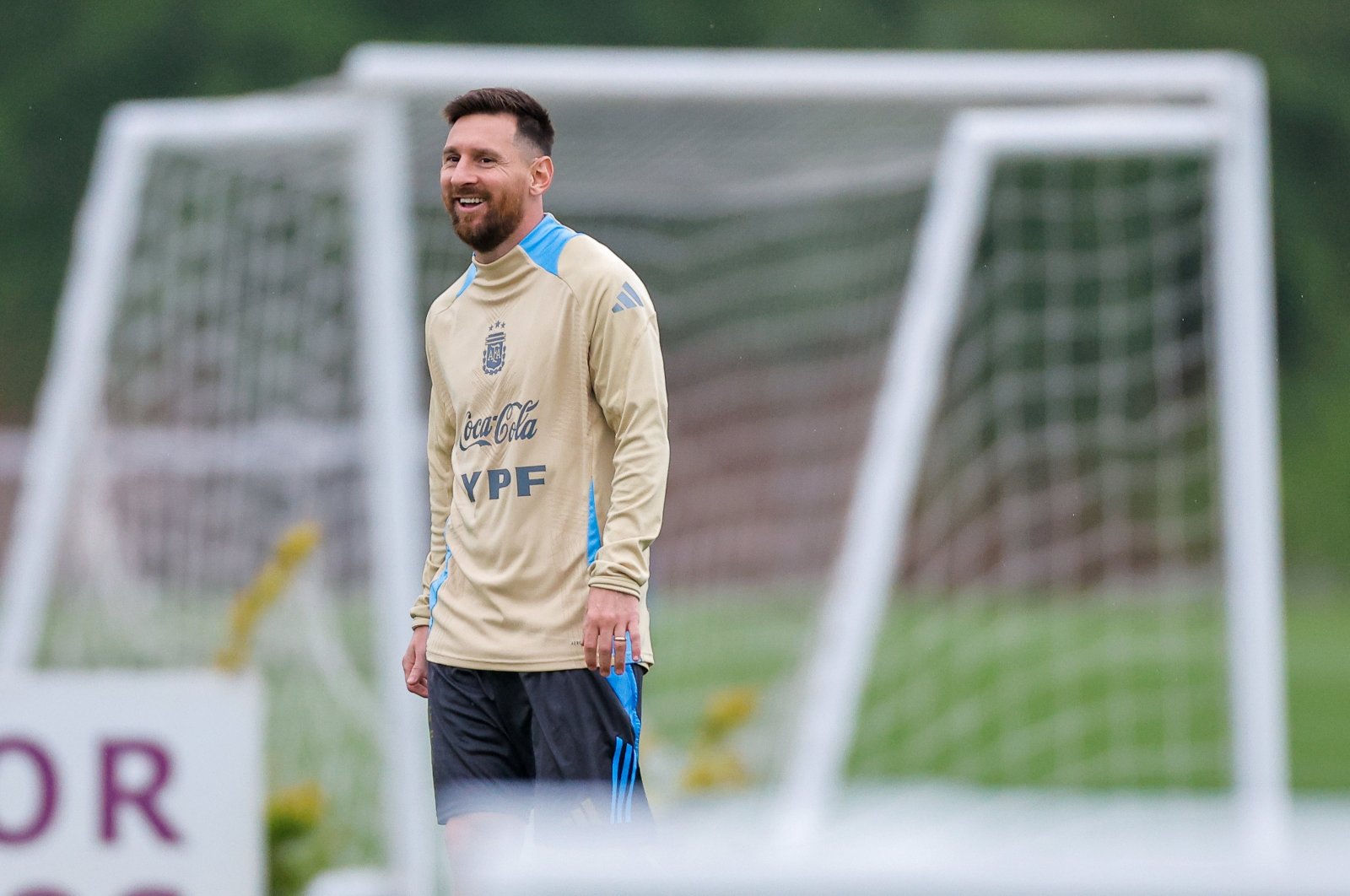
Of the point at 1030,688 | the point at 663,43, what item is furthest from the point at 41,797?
the point at 663,43

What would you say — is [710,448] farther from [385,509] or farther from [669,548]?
[385,509]

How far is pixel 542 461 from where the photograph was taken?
79.6 inches

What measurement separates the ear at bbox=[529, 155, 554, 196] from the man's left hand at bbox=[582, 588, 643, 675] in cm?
39

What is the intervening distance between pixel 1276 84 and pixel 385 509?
20424 mm

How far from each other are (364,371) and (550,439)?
234 centimetres

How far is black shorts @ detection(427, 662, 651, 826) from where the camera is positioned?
2115mm

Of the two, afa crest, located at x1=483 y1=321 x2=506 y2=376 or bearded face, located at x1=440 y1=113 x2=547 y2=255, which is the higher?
bearded face, located at x1=440 y1=113 x2=547 y2=255

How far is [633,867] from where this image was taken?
137 cm

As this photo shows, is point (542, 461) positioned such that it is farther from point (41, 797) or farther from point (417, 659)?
point (41, 797)

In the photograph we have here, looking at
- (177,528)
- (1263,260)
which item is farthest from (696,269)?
(1263,260)

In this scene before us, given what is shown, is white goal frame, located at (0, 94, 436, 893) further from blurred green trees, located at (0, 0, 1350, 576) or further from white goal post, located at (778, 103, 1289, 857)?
blurred green trees, located at (0, 0, 1350, 576)

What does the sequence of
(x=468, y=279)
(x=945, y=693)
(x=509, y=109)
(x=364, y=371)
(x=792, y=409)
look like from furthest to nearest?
1. (x=945, y=693)
2. (x=792, y=409)
3. (x=364, y=371)
4. (x=468, y=279)
5. (x=509, y=109)

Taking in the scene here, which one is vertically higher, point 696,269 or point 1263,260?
point 696,269

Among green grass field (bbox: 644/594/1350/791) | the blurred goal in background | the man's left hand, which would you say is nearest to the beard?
the man's left hand
